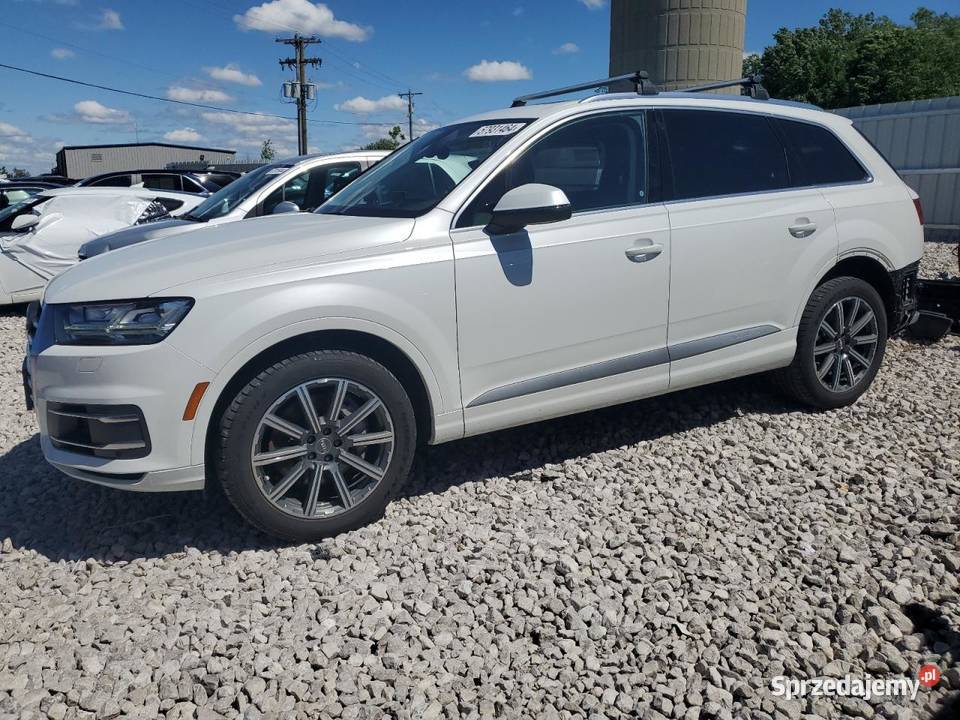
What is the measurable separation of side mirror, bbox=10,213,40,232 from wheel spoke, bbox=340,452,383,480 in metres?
7.12

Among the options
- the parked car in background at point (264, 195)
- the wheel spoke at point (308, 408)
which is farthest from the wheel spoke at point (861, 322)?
the parked car in background at point (264, 195)

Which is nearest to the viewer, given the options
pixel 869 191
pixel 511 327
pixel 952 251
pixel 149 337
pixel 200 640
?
pixel 200 640

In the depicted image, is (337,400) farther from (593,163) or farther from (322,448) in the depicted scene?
(593,163)

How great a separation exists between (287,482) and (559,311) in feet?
4.82

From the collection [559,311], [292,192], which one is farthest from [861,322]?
[292,192]

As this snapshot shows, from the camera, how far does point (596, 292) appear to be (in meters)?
3.86

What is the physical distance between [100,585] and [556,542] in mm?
1927

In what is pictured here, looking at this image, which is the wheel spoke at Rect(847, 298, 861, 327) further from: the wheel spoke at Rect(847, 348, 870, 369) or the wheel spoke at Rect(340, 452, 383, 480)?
the wheel spoke at Rect(340, 452, 383, 480)

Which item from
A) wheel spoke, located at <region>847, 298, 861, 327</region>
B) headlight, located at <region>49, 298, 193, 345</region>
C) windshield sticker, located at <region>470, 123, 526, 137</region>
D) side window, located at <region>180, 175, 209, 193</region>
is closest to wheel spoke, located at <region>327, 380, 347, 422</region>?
headlight, located at <region>49, 298, 193, 345</region>

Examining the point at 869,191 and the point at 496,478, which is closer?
the point at 496,478

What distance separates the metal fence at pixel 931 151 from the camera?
564 inches

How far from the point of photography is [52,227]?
8852mm

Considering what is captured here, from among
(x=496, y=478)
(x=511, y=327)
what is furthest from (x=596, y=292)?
(x=496, y=478)

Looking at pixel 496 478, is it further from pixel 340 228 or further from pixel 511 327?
pixel 340 228
